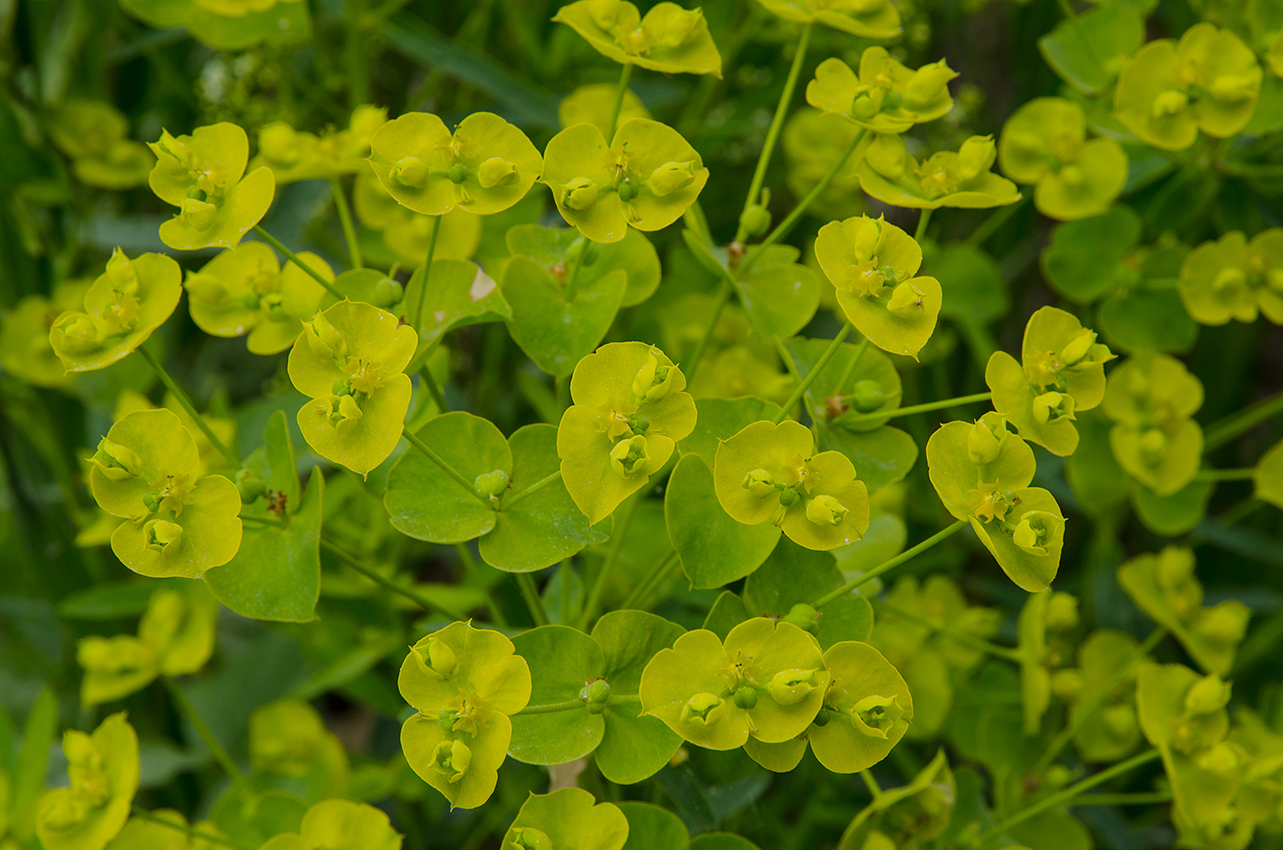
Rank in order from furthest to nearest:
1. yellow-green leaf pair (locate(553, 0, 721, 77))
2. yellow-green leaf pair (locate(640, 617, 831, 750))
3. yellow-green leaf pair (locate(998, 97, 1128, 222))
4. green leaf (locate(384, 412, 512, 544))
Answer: yellow-green leaf pair (locate(998, 97, 1128, 222))
yellow-green leaf pair (locate(553, 0, 721, 77))
green leaf (locate(384, 412, 512, 544))
yellow-green leaf pair (locate(640, 617, 831, 750))

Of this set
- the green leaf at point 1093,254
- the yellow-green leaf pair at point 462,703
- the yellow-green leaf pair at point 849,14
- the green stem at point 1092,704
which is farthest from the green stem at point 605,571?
the green leaf at point 1093,254

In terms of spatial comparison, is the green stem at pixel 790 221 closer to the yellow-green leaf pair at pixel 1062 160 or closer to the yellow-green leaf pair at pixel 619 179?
the yellow-green leaf pair at pixel 619 179

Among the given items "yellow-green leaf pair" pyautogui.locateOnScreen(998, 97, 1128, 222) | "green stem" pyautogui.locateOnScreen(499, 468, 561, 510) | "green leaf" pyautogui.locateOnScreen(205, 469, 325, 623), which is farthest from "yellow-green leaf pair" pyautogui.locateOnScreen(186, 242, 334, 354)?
"yellow-green leaf pair" pyautogui.locateOnScreen(998, 97, 1128, 222)

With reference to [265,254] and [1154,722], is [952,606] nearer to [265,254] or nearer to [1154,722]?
Result: [1154,722]

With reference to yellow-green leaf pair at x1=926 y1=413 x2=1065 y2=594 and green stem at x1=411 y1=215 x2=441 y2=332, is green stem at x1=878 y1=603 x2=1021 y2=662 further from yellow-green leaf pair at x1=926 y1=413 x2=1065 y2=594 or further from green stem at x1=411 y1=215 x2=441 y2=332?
green stem at x1=411 y1=215 x2=441 y2=332

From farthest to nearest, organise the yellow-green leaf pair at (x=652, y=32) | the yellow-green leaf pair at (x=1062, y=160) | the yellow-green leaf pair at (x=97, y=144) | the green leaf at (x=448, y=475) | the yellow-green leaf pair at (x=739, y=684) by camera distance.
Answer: the yellow-green leaf pair at (x=97, y=144) → the yellow-green leaf pair at (x=1062, y=160) → the yellow-green leaf pair at (x=652, y=32) → the green leaf at (x=448, y=475) → the yellow-green leaf pair at (x=739, y=684)

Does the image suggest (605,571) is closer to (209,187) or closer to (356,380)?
(356,380)
